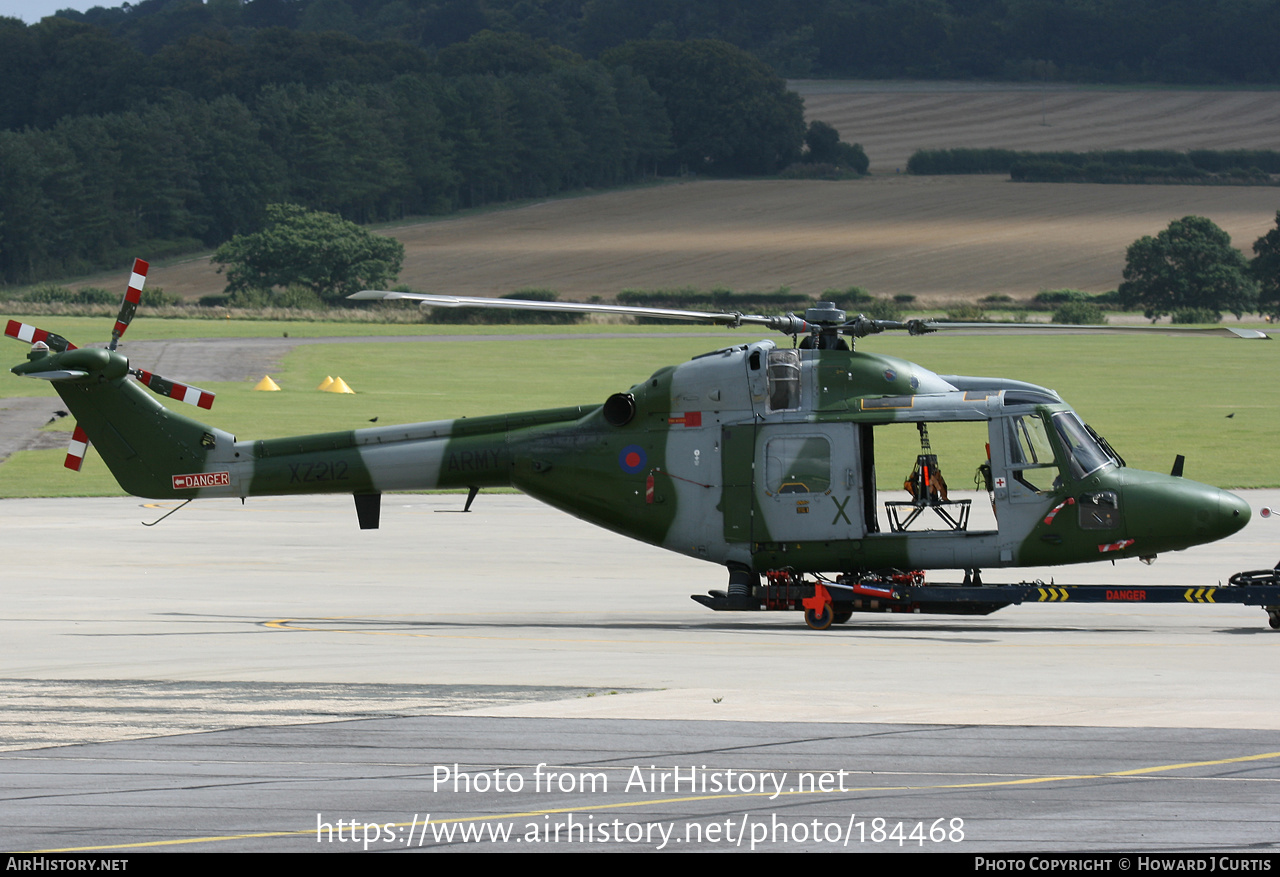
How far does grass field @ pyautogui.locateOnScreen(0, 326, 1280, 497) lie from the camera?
34.9 meters

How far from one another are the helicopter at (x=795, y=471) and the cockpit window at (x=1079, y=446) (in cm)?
2

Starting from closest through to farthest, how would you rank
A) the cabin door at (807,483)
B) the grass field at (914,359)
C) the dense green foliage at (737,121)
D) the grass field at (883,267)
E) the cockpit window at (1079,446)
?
the cockpit window at (1079,446) < the cabin door at (807,483) < the grass field at (914,359) < the grass field at (883,267) < the dense green foliage at (737,121)

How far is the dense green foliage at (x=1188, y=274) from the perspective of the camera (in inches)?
3927

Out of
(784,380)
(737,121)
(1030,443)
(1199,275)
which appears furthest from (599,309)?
(737,121)

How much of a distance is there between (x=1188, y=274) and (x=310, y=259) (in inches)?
2466

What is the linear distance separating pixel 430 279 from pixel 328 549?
101 meters

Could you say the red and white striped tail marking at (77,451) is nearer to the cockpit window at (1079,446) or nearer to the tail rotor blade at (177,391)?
the tail rotor blade at (177,391)

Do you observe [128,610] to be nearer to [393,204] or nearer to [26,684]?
[26,684]

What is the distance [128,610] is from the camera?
17875 mm

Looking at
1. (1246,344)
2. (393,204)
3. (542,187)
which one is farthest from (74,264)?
(1246,344)

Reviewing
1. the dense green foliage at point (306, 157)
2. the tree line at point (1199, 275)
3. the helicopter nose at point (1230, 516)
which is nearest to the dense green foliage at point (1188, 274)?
the tree line at point (1199, 275)

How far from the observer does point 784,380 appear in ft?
54.6

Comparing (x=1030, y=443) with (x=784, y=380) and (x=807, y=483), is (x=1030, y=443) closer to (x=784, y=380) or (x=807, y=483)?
→ (x=807, y=483)

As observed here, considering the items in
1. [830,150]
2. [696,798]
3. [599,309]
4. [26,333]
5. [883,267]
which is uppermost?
[830,150]
